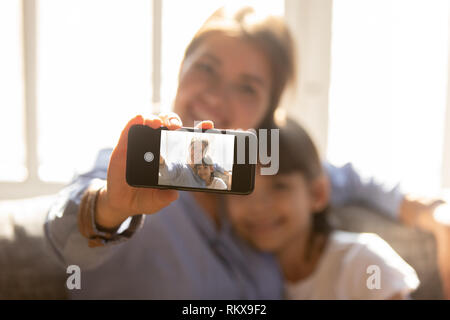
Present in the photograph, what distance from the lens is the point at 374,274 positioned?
21.5 inches

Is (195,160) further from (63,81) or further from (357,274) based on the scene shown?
(63,81)

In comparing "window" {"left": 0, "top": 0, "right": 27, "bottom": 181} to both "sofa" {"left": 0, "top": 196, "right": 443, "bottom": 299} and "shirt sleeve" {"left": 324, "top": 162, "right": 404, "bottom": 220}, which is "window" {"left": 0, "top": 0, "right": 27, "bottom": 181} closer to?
"sofa" {"left": 0, "top": 196, "right": 443, "bottom": 299}

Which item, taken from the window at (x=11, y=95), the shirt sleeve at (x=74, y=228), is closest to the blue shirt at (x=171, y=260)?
the shirt sleeve at (x=74, y=228)

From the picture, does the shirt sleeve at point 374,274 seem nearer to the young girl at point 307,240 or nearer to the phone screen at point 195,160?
the young girl at point 307,240

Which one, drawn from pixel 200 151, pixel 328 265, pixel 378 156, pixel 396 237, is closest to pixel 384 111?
pixel 378 156

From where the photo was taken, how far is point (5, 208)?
2.10 ft

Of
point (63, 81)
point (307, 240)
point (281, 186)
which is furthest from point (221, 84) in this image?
point (63, 81)

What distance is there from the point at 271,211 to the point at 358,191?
27 centimetres

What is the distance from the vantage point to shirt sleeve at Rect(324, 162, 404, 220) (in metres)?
0.77

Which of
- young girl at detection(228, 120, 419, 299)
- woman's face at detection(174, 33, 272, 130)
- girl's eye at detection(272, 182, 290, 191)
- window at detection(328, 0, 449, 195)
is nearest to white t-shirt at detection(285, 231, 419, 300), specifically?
young girl at detection(228, 120, 419, 299)

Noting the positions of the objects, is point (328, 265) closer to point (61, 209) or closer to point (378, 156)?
point (61, 209)

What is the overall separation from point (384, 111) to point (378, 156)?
120 millimetres

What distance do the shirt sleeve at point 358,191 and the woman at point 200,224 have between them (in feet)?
0.79

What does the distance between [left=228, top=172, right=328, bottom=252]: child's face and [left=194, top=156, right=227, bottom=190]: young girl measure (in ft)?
0.87
